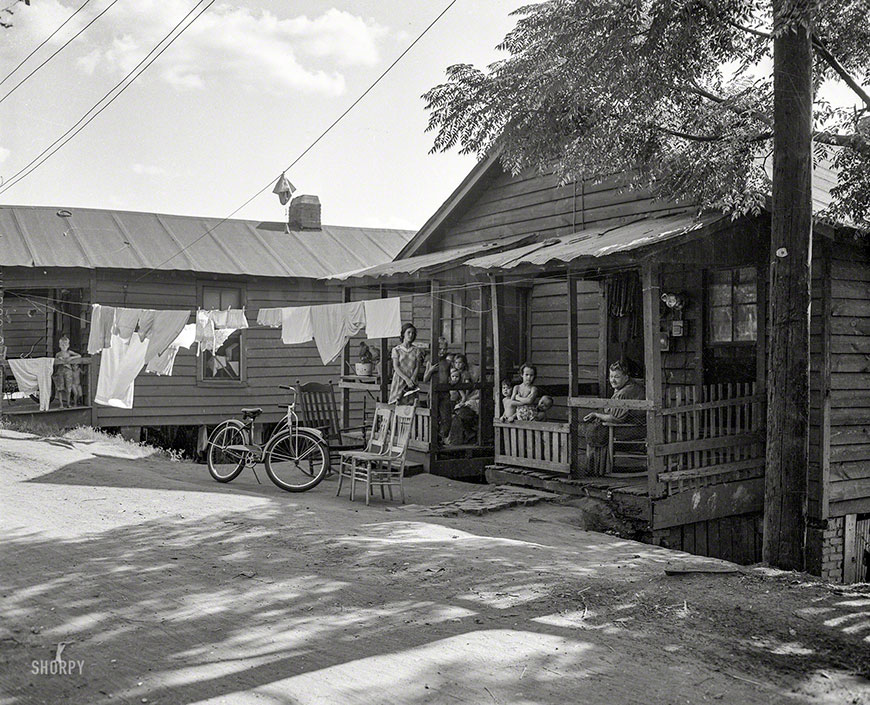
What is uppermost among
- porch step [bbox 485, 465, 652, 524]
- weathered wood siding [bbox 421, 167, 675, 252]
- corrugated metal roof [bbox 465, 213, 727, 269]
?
weathered wood siding [bbox 421, 167, 675, 252]

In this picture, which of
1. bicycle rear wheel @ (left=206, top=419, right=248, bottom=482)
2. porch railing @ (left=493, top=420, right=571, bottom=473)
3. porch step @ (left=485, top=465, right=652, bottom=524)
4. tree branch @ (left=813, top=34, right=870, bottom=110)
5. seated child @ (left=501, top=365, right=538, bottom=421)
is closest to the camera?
tree branch @ (left=813, top=34, right=870, bottom=110)

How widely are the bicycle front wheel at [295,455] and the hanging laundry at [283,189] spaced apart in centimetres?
1448

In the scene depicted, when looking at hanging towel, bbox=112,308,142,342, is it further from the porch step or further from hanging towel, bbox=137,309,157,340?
the porch step

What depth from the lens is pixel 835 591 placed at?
6.53 meters


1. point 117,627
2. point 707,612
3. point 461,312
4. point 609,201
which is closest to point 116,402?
point 461,312

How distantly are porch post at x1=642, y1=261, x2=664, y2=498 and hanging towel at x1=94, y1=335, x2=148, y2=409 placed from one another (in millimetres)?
10029

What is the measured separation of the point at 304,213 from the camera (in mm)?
24672

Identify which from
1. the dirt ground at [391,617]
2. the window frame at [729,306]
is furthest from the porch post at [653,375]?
the window frame at [729,306]

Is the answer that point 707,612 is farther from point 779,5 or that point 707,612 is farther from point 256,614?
point 779,5

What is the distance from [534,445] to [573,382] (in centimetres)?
122

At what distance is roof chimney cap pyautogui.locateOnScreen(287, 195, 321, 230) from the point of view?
2453cm

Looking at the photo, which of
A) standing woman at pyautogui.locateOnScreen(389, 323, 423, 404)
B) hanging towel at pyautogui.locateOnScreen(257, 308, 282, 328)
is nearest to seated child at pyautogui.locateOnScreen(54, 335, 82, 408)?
hanging towel at pyautogui.locateOnScreen(257, 308, 282, 328)

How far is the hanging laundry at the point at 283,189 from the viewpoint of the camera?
2553cm

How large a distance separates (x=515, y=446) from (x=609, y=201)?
13.4 feet
